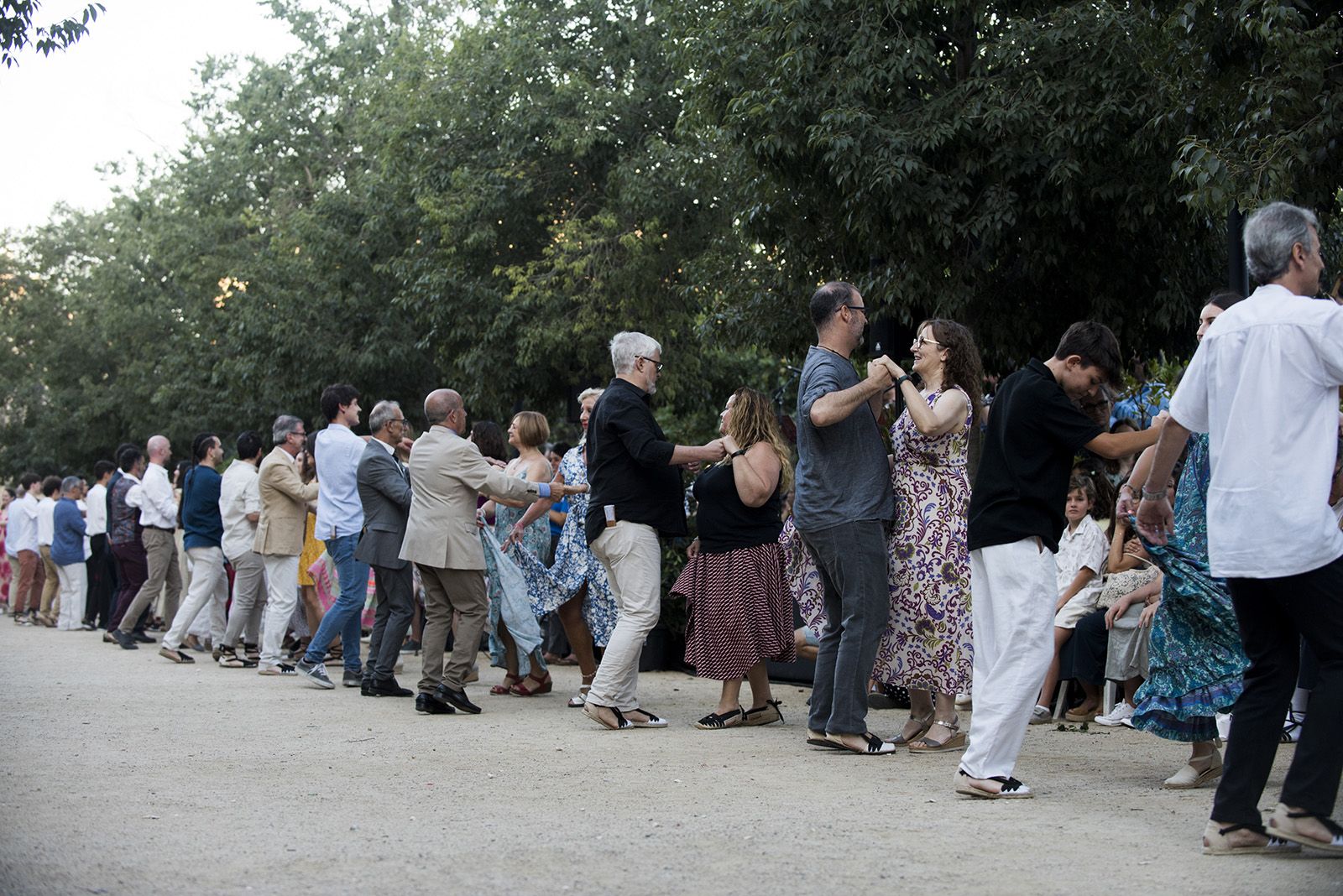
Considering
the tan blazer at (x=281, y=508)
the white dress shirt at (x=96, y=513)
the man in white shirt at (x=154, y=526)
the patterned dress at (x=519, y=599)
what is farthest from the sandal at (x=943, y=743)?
the white dress shirt at (x=96, y=513)

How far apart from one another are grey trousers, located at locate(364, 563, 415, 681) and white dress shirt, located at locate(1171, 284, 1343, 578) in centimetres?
679

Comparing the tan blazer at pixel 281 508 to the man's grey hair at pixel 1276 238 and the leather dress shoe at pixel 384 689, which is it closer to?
the leather dress shoe at pixel 384 689

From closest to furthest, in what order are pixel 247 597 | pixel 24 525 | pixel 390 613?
1. pixel 390 613
2. pixel 247 597
3. pixel 24 525

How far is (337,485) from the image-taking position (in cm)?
1184

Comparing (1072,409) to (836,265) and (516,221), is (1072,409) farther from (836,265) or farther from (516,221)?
(516,221)

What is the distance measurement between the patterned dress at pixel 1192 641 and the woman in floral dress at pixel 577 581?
Answer: 4306 mm

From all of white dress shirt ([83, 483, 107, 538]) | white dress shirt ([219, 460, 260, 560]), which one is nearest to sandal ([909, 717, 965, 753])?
white dress shirt ([219, 460, 260, 560])

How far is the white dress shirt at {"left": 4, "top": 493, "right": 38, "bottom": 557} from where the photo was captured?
71.6ft

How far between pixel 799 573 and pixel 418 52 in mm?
23949

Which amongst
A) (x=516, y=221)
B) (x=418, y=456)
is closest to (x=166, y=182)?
(x=516, y=221)

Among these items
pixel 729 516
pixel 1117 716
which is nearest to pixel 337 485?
pixel 729 516

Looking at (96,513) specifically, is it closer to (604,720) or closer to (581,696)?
(581,696)

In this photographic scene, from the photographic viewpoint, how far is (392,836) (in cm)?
552

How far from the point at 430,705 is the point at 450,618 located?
60cm
